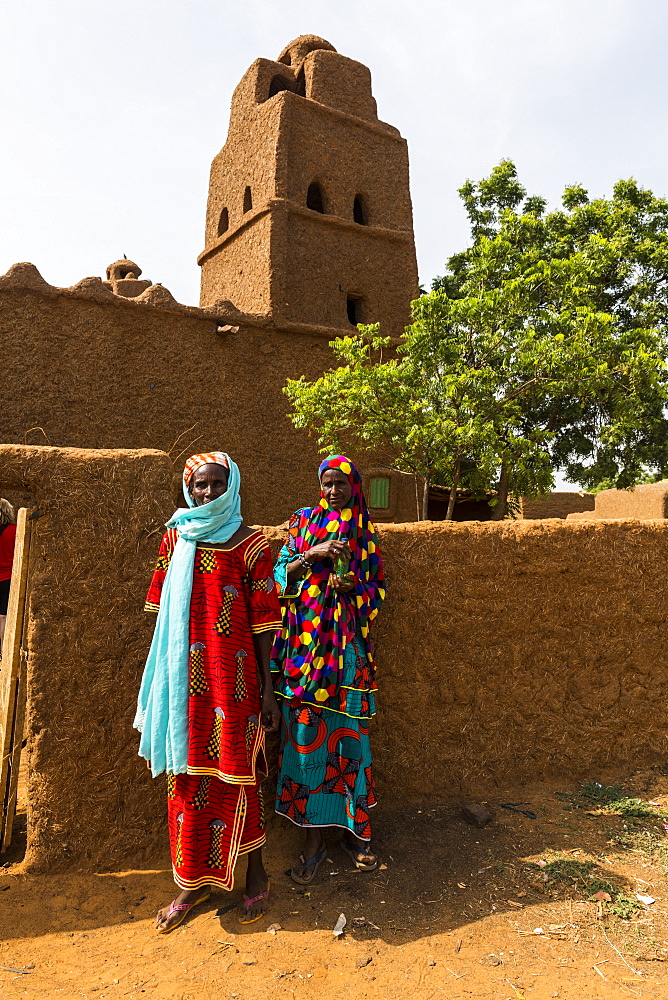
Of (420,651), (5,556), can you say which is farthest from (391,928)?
(5,556)

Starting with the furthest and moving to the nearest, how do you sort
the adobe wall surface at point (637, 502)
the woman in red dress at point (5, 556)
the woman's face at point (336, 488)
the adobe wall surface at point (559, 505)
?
the adobe wall surface at point (559, 505), the adobe wall surface at point (637, 502), the woman in red dress at point (5, 556), the woman's face at point (336, 488)

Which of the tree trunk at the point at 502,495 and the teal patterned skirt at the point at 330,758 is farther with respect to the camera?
the tree trunk at the point at 502,495

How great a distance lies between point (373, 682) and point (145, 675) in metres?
1.13

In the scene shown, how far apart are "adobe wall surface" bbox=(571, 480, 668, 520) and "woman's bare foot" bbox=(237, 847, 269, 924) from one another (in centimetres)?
909

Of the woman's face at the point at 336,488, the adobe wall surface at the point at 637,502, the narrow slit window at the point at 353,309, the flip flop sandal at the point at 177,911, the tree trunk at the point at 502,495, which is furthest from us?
the narrow slit window at the point at 353,309

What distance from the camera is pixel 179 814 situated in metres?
2.72

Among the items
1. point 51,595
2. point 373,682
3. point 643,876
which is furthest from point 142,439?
point 643,876

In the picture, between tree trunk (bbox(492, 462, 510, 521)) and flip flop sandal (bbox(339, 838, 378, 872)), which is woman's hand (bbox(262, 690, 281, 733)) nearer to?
flip flop sandal (bbox(339, 838, 378, 872))

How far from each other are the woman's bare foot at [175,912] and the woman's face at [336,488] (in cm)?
183

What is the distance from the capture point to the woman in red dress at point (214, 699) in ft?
8.79

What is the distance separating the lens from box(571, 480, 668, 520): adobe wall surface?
35.8 ft

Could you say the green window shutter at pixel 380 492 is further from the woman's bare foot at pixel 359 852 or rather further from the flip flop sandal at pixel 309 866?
the flip flop sandal at pixel 309 866

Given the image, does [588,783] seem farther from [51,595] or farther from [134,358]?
[134,358]

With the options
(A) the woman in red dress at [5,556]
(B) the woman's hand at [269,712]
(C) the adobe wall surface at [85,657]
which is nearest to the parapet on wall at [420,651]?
(C) the adobe wall surface at [85,657]
